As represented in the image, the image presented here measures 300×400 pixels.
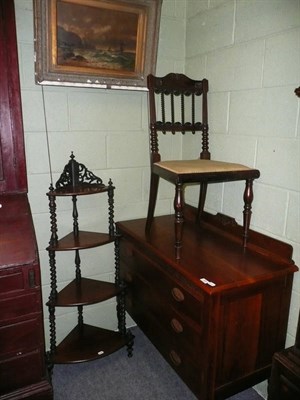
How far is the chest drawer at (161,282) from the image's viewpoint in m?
1.40

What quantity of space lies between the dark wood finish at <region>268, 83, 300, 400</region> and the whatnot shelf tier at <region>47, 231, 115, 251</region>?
102cm

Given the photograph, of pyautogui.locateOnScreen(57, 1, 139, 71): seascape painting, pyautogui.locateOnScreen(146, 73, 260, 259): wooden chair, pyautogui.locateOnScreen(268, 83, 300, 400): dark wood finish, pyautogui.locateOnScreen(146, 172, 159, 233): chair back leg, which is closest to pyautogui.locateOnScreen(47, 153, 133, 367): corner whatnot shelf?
pyautogui.locateOnScreen(146, 172, 159, 233): chair back leg

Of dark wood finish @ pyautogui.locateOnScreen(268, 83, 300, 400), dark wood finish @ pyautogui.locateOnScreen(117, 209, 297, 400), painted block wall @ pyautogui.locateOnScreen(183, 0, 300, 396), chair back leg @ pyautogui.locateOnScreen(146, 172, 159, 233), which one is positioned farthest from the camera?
chair back leg @ pyautogui.locateOnScreen(146, 172, 159, 233)

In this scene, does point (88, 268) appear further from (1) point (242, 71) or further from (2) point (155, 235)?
(1) point (242, 71)

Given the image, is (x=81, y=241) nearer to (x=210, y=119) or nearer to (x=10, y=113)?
(x=10, y=113)

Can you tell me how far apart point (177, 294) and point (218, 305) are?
248 millimetres

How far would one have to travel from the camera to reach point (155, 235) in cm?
189

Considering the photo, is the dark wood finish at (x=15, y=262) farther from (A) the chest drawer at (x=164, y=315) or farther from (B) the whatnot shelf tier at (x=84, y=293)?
(A) the chest drawer at (x=164, y=315)

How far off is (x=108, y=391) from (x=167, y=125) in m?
1.53

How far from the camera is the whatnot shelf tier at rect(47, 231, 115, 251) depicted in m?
1.76

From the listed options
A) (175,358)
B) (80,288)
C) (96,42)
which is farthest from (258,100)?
(80,288)

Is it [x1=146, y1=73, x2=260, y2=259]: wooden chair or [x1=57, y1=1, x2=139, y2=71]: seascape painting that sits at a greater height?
[x1=57, y1=1, x2=139, y2=71]: seascape painting

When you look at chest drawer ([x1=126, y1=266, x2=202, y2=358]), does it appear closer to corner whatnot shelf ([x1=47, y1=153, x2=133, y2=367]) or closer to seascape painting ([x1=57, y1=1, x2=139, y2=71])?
corner whatnot shelf ([x1=47, y1=153, x2=133, y2=367])

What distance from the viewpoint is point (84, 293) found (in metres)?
1.91
